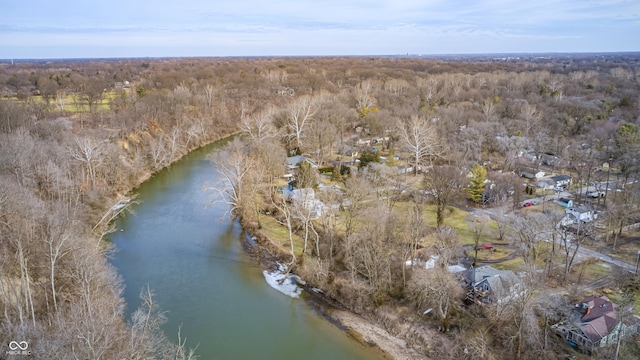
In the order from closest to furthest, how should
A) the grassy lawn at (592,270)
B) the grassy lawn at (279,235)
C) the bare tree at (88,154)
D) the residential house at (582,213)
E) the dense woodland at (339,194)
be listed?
the dense woodland at (339,194) < the grassy lawn at (592,270) < the grassy lawn at (279,235) < the residential house at (582,213) < the bare tree at (88,154)

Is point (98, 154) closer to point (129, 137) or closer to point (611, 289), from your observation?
point (129, 137)

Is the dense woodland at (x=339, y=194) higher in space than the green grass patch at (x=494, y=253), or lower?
higher

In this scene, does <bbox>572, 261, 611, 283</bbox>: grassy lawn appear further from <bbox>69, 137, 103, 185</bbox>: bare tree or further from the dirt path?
<bbox>69, 137, 103, 185</bbox>: bare tree

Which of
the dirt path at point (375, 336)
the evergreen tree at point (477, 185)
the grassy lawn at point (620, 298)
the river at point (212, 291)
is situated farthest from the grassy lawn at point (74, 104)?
the grassy lawn at point (620, 298)

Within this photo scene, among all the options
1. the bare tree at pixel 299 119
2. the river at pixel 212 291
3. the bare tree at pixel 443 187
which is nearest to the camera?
the river at pixel 212 291

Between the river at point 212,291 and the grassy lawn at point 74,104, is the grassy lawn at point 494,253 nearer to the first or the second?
the river at point 212,291

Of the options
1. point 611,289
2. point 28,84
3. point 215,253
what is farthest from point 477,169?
point 28,84

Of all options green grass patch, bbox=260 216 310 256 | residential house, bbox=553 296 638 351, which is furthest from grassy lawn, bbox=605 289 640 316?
green grass patch, bbox=260 216 310 256

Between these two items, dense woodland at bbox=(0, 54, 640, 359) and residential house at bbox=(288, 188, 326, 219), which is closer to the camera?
dense woodland at bbox=(0, 54, 640, 359)

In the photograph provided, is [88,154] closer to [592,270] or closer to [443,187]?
[443,187]
